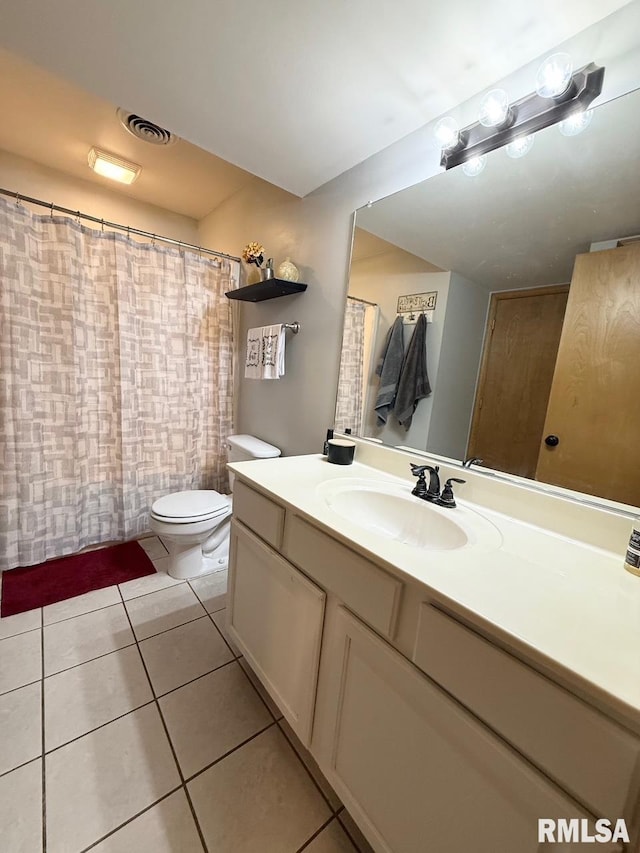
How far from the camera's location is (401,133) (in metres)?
1.28

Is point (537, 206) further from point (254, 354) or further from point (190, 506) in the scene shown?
point (190, 506)

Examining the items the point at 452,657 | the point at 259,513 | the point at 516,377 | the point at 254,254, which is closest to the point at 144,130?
the point at 254,254

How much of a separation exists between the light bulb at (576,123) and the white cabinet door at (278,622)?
57.2 inches

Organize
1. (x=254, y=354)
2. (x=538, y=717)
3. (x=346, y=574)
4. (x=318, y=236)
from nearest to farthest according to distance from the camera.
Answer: (x=538, y=717)
(x=346, y=574)
(x=318, y=236)
(x=254, y=354)

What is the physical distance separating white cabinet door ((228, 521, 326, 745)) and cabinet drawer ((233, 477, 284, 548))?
0.14 feet

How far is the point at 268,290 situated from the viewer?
1872 mm

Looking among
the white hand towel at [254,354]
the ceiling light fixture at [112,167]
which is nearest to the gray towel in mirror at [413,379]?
the white hand towel at [254,354]

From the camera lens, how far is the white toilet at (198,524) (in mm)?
1747

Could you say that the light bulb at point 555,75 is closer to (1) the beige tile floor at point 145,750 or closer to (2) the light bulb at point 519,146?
(2) the light bulb at point 519,146

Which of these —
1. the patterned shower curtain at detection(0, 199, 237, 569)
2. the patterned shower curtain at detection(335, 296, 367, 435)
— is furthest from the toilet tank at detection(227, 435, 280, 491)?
the patterned shower curtain at detection(335, 296, 367, 435)

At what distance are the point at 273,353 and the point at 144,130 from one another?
129 cm

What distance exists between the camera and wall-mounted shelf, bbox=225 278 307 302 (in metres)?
1.74

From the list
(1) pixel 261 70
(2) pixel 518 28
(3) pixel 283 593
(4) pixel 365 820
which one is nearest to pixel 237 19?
(1) pixel 261 70

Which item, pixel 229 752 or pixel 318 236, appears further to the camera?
pixel 318 236
